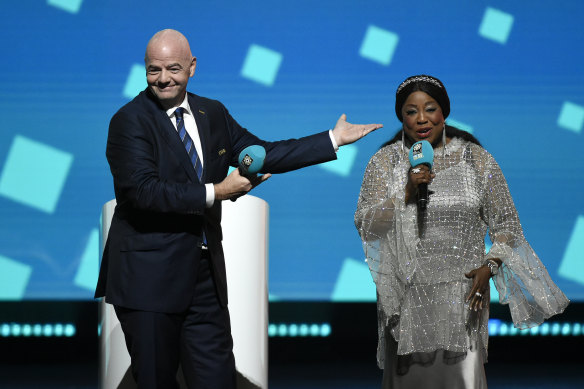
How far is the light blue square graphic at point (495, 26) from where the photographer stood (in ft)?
17.1

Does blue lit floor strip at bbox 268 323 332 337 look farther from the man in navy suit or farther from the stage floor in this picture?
the man in navy suit

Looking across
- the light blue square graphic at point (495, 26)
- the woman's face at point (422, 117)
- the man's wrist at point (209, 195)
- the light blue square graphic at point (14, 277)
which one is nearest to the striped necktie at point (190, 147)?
the man's wrist at point (209, 195)

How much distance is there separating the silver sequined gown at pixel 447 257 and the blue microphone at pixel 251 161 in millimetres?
737

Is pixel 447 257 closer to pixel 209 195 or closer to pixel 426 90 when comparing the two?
pixel 426 90

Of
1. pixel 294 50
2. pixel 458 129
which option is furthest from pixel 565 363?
pixel 458 129

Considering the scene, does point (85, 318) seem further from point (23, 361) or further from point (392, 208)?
point (392, 208)

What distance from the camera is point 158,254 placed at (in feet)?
7.68

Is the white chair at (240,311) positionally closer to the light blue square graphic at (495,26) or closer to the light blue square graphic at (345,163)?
the light blue square graphic at (345,163)

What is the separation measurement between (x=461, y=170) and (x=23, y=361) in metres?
3.76

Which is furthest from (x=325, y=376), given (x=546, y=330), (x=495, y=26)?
(x=495, y=26)

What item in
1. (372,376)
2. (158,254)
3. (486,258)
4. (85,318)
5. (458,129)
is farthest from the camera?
(85,318)

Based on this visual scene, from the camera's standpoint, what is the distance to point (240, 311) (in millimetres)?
3205

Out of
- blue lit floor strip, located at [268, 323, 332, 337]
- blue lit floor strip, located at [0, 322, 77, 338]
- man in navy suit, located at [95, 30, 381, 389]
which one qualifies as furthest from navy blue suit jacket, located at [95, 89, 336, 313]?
blue lit floor strip, located at [0, 322, 77, 338]

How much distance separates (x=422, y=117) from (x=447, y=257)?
48cm
